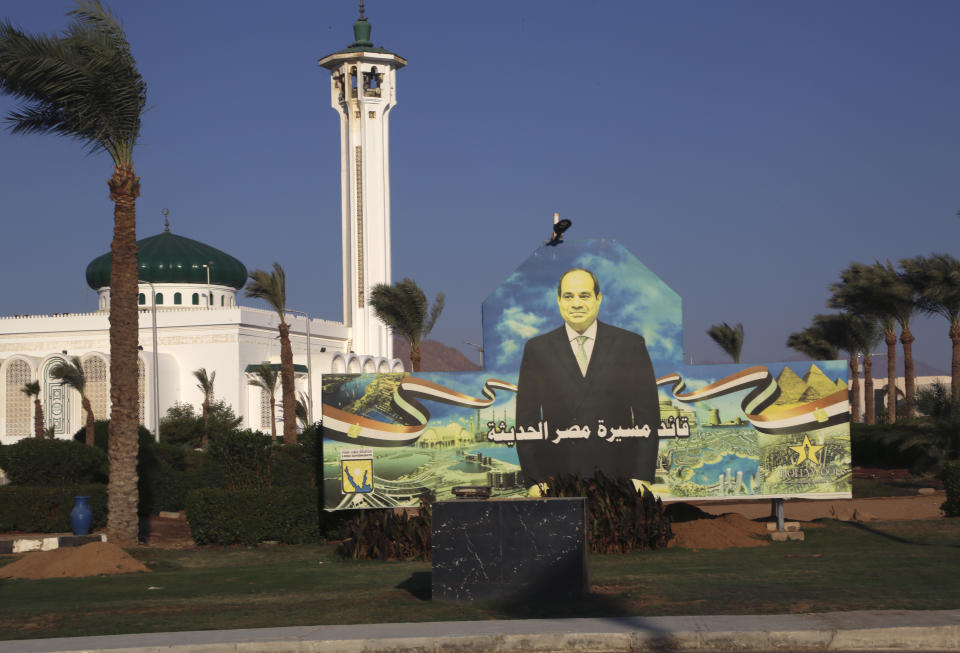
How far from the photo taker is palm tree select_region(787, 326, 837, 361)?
6322 centimetres

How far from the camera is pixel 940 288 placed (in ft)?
141

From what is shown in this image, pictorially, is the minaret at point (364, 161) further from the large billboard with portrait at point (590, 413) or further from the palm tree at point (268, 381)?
the large billboard with portrait at point (590, 413)

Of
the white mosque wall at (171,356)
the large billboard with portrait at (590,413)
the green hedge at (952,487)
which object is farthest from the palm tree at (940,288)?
the white mosque wall at (171,356)

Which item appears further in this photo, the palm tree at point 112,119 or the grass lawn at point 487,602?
the palm tree at point 112,119

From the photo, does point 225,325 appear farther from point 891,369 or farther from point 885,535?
point 885,535

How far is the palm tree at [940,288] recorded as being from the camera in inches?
1684

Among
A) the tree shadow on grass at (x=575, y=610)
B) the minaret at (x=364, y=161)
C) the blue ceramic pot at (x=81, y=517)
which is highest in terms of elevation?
the minaret at (x=364, y=161)

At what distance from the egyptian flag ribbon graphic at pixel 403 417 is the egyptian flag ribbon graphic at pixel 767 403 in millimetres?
3208

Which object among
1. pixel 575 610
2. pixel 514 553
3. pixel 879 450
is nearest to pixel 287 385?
pixel 879 450

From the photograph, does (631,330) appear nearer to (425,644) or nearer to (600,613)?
(600,613)

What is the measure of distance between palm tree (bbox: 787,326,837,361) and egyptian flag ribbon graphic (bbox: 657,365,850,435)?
44.1m

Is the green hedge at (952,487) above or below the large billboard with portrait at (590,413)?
below

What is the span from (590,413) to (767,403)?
3166 millimetres

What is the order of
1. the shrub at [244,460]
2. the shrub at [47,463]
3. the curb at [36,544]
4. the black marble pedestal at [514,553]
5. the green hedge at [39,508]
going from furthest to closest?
the shrub at [47,463]
the green hedge at [39,508]
the shrub at [244,460]
the curb at [36,544]
the black marble pedestal at [514,553]
